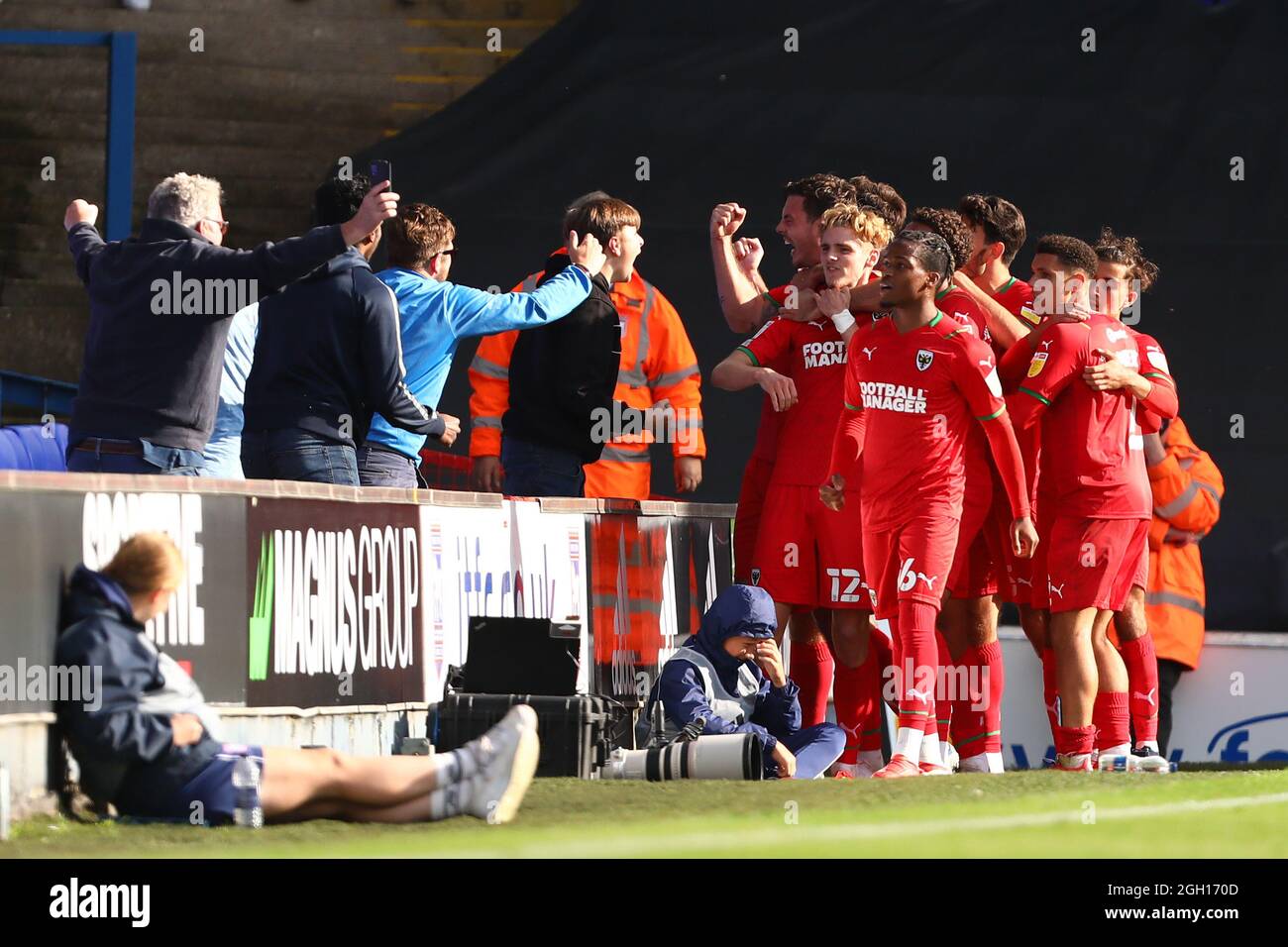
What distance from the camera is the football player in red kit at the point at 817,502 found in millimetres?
8320

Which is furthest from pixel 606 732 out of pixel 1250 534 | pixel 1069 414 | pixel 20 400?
pixel 20 400

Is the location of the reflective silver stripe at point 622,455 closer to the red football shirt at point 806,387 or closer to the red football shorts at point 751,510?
the red football shorts at point 751,510

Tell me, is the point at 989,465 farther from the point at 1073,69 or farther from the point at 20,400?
the point at 20,400

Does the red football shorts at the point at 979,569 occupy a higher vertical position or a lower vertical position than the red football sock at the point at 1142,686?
higher

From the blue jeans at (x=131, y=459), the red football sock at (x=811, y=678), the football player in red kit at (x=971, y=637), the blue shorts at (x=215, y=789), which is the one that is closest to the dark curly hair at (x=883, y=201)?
the football player in red kit at (x=971, y=637)

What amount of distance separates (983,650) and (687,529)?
1.93 metres

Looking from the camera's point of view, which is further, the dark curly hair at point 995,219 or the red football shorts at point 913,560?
the dark curly hair at point 995,219

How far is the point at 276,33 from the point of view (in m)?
16.1

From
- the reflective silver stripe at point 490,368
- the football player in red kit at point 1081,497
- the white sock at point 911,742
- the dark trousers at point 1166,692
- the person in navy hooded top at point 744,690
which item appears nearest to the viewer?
the white sock at point 911,742

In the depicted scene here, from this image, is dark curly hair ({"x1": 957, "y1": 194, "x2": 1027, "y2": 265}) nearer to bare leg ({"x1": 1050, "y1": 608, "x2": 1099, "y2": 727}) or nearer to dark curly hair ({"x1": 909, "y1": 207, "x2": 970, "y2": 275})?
dark curly hair ({"x1": 909, "y1": 207, "x2": 970, "y2": 275})

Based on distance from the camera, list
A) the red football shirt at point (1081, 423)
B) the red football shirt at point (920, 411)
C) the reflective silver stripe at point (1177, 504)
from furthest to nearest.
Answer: the reflective silver stripe at point (1177, 504) < the red football shirt at point (1081, 423) < the red football shirt at point (920, 411)

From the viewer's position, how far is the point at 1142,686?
8.66 metres

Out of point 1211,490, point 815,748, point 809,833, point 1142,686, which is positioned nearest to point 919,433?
point 815,748
